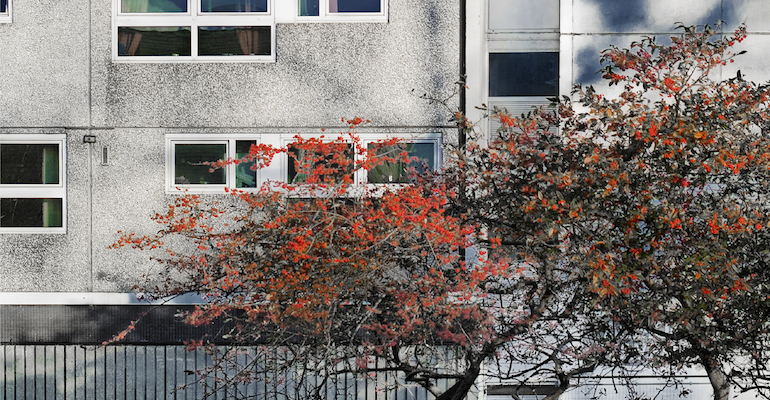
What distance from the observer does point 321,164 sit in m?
6.60

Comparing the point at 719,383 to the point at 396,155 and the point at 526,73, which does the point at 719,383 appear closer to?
the point at 396,155

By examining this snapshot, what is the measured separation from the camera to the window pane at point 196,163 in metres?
8.02

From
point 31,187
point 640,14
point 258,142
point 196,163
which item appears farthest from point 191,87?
point 640,14

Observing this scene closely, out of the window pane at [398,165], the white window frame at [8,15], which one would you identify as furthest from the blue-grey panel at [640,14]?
the white window frame at [8,15]

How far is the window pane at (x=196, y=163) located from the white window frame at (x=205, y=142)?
0.04 meters

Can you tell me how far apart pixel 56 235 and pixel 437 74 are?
16.4ft

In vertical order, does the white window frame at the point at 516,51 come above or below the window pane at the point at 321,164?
above

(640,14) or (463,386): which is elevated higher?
(640,14)

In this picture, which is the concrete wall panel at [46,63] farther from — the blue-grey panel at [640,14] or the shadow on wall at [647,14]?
the shadow on wall at [647,14]

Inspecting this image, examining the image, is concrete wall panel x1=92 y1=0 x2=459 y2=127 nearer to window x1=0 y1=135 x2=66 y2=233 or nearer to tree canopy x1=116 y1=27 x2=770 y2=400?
window x1=0 y1=135 x2=66 y2=233

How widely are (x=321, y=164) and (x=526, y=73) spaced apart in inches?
133

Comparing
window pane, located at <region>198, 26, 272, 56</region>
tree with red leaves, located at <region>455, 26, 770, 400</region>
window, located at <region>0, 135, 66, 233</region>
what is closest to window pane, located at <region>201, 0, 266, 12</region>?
window pane, located at <region>198, 26, 272, 56</region>

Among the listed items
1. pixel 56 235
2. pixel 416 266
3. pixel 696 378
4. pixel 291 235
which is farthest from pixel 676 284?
pixel 56 235

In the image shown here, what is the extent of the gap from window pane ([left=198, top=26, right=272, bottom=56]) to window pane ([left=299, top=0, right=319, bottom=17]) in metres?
0.45
